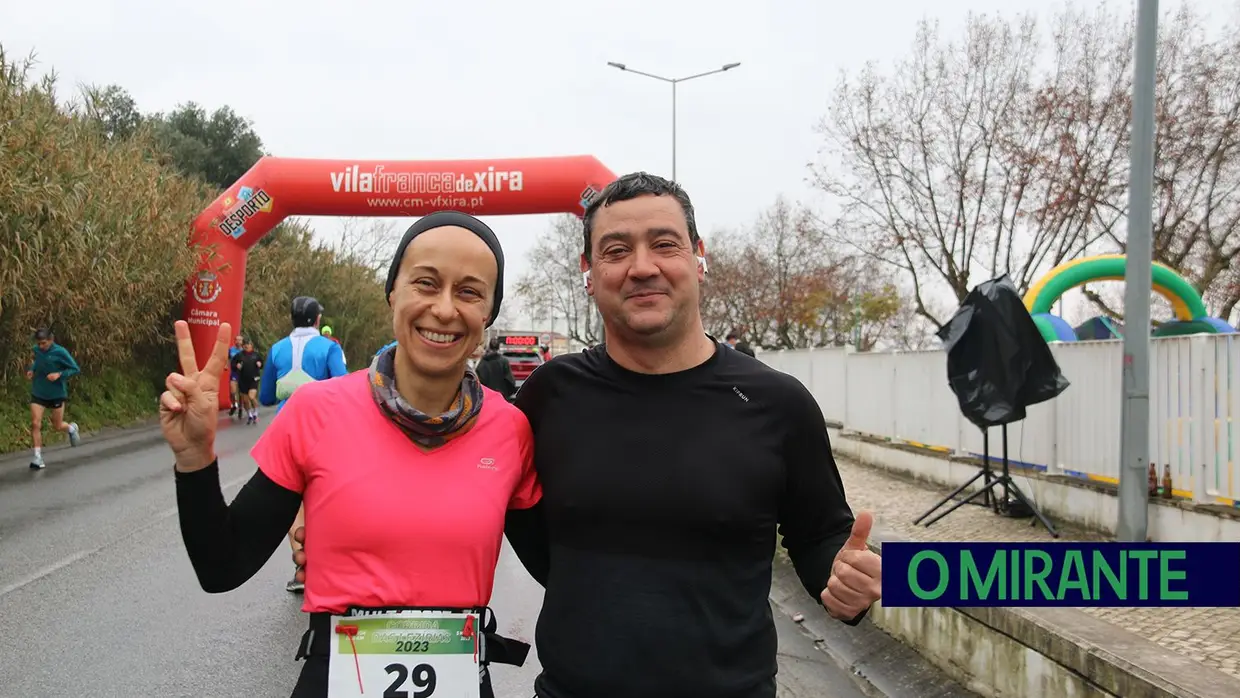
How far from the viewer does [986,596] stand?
161 centimetres

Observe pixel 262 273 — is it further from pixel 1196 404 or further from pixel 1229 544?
pixel 1229 544

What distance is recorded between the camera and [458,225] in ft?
7.16

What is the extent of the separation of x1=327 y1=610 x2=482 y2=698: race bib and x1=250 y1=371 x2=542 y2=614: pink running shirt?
36mm

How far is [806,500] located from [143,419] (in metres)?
20.6

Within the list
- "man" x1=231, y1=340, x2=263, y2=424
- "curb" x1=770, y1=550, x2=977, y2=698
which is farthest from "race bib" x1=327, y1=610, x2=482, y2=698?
"man" x1=231, y1=340, x2=263, y2=424

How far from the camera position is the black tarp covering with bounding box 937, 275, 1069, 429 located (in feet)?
23.1

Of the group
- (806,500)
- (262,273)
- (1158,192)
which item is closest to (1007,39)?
(1158,192)

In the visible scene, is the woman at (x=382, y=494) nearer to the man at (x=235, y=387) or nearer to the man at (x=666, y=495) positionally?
the man at (x=666, y=495)

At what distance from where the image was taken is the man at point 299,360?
6.25m

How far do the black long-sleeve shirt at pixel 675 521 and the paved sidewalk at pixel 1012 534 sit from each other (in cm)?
289

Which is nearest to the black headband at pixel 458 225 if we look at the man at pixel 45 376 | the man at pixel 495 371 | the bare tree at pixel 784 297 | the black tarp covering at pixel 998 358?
the black tarp covering at pixel 998 358

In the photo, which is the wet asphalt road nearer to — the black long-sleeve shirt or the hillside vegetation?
the black long-sleeve shirt

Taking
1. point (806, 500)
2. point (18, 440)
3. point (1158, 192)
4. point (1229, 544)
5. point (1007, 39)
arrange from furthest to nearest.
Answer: point (1158, 192) < point (1007, 39) < point (18, 440) < point (806, 500) < point (1229, 544)

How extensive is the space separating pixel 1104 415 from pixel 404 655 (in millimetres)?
6963
